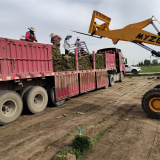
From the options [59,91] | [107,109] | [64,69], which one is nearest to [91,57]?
[64,69]

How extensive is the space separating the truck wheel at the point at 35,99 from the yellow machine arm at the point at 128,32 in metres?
3.22

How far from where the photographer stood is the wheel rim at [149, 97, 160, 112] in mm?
5074

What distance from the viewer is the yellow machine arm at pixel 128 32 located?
547 centimetres

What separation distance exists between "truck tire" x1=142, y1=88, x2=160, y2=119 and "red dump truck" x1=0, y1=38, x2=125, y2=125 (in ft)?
12.9

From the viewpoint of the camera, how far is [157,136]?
12.6 ft

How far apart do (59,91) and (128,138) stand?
14.1 ft

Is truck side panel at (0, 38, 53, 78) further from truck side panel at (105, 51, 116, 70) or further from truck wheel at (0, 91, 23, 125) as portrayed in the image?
truck side panel at (105, 51, 116, 70)

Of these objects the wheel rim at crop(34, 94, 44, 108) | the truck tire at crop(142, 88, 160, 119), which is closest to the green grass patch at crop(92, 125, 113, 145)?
the truck tire at crop(142, 88, 160, 119)

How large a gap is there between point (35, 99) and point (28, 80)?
861mm

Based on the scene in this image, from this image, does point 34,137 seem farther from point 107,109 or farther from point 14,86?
point 107,109

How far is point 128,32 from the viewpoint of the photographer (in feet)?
18.5

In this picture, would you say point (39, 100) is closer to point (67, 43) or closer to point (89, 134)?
point (89, 134)

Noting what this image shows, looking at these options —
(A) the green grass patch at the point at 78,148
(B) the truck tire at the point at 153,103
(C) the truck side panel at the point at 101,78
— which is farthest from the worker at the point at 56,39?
(A) the green grass patch at the point at 78,148

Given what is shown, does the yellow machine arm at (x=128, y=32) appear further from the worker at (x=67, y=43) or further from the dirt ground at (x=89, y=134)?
the worker at (x=67, y=43)
